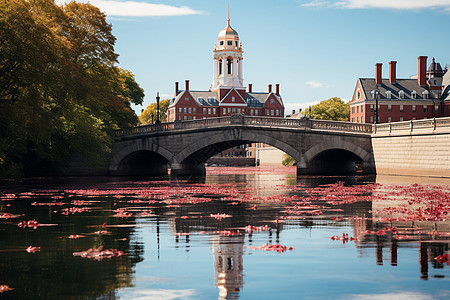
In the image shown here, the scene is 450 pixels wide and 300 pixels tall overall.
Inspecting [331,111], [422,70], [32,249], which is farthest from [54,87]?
[331,111]

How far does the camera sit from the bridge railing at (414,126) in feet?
148

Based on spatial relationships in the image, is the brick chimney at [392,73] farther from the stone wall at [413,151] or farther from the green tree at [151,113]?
the green tree at [151,113]

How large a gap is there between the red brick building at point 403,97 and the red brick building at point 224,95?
52474 millimetres

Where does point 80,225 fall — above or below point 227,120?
below

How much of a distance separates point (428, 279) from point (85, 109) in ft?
146

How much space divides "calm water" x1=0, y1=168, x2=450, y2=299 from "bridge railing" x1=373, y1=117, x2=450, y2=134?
2474cm

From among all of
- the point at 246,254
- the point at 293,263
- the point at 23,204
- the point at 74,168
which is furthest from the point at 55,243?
the point at 74,168

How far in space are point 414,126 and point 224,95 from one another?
11262 centimetres

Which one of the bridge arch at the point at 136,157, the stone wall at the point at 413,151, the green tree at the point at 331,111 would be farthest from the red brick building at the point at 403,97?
the stone wall at the point at 413,151

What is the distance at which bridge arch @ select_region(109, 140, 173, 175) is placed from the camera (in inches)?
2334

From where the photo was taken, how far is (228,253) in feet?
Answer: 39.5

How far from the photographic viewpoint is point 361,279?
9.66 m

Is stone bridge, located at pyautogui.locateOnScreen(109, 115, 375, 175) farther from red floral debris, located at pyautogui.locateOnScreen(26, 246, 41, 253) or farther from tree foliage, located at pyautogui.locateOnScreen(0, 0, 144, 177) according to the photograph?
red floral debris, located at pyautogui.locateOnScreen(26, 246, 41, 253)

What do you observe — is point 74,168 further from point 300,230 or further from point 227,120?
point 300,230
